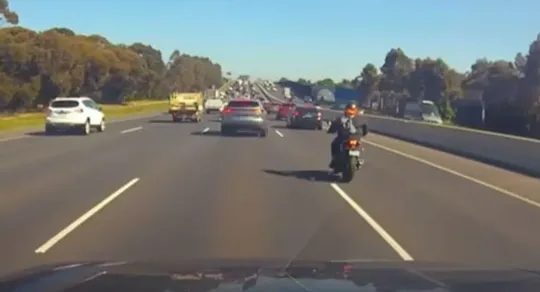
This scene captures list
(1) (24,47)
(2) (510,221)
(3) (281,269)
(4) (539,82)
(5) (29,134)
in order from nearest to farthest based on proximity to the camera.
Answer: (3) (281,269)
(2) (510,221)
(5) (29,134)
(4) (539,82)
(1) (24,47)

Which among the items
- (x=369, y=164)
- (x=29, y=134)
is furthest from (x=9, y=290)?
(x=29, y=134)

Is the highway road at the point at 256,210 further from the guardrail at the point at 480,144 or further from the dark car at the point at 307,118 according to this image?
the dark car at the point at 307,118

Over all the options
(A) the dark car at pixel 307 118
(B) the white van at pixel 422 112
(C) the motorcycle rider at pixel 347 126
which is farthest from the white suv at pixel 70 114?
(B) the white van at pixel 422 112

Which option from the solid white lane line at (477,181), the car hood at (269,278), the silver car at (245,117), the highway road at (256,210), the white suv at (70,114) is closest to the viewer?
the car hood at (269,278)

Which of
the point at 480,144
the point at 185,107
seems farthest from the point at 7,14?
the point at 480,144

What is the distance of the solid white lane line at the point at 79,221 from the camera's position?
1059cm

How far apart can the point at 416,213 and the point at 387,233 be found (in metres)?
2.36

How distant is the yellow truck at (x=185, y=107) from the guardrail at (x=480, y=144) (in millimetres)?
18749

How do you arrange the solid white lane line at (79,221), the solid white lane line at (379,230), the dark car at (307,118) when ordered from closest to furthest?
1. the solid white lane line at (379,230)
2. the solid white lane line at (79,221)
3. the dark car at (307,118)

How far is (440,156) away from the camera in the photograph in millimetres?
29188

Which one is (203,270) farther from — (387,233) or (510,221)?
(510,221)

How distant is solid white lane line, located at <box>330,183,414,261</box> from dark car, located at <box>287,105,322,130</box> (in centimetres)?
3300

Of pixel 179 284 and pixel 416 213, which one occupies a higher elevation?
pixel 179 284

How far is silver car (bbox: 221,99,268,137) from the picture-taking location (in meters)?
39.3
